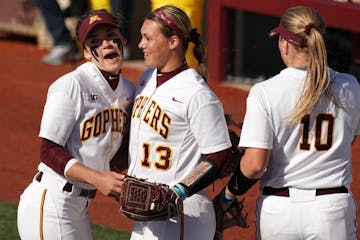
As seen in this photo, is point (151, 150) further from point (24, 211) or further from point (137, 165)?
point (24, 211)

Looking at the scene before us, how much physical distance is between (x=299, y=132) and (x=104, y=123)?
101cm

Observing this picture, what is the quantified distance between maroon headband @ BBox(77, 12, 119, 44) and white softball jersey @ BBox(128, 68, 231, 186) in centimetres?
42

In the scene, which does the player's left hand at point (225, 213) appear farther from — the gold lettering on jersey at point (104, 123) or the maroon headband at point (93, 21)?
the maroon headband at point (93, 21)

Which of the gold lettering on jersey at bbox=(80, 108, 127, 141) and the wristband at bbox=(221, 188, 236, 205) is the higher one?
the gold lettering on jersey at bbox=(80, 108, 127, 141)

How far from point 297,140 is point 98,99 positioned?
104cm

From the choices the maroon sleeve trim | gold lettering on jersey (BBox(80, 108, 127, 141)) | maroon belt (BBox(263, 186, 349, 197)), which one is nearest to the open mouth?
gold lettering on jersey (BBox(80, 108, 127, 141))

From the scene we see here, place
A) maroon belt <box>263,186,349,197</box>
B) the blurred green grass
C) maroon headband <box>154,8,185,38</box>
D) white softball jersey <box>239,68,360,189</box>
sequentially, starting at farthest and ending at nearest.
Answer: the blurred green grass < maroon headband <box>154,8,185,38</box> < maroon belt <box>263,186,349,197</box> < white softball jersey <box>239,68,360,189</box>

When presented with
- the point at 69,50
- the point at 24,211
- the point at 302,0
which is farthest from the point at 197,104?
the point at 69,50

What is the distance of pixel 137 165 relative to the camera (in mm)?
4695

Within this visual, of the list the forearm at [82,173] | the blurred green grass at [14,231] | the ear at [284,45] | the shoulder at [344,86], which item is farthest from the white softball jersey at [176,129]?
the blurred green grass at [14,231]

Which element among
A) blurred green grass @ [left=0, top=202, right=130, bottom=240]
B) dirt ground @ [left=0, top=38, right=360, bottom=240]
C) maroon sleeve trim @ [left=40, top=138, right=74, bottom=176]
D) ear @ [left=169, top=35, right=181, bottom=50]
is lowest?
blurred green grass @ [left=0, top=202, right=130, bottom=240]

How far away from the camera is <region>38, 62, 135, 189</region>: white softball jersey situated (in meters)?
4.68

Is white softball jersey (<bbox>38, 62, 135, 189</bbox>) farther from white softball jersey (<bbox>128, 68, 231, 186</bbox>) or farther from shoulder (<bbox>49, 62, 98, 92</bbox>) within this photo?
white softball jersey (<bbox>128, 68, 231, 186</bbox>)

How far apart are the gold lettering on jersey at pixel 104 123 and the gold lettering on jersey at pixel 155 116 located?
189 mm
